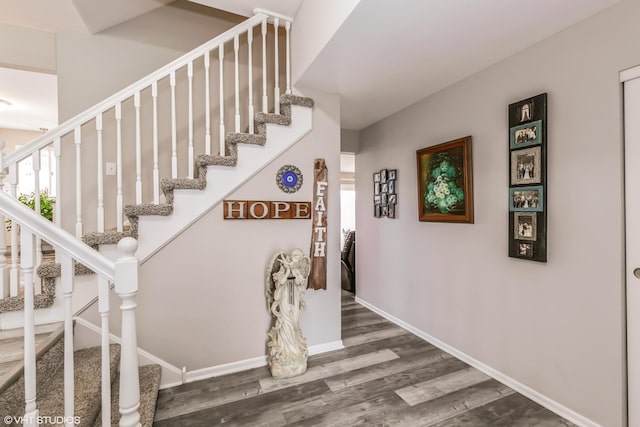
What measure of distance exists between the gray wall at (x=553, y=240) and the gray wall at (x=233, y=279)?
100 cm

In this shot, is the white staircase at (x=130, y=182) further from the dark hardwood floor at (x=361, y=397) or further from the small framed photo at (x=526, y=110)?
the small framed photo at (x=526, y=110)

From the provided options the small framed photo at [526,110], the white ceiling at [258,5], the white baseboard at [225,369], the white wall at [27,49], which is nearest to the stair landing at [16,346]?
the white baseboard at [225,369]

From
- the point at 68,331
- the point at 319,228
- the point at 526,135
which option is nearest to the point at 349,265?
the point at 319,228

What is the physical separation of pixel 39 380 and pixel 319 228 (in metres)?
1.95

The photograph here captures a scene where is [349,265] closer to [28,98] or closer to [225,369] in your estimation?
[225,369]

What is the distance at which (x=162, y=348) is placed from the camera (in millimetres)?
2139

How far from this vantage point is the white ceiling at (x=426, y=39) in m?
1.59

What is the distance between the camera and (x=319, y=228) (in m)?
2.61

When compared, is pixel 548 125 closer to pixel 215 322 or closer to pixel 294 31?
pixel 294 31

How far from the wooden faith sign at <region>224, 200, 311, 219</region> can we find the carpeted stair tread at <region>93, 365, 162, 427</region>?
1.18 m

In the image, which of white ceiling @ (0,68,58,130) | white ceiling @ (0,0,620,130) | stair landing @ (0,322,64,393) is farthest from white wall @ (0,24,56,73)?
stair landing @ (0,322,64,393)

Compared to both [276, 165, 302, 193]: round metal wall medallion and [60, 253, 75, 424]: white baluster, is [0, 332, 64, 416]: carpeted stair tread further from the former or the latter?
[276, 165, 302, 193]: round metal wall medallion

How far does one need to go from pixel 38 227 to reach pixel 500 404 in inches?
105

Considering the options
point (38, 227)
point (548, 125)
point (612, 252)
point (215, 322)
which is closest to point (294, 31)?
point (548, 125)
